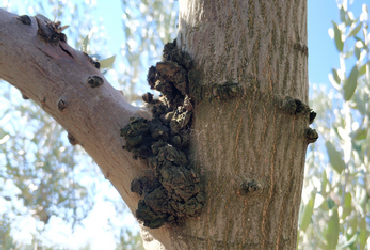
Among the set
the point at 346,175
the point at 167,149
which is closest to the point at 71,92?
the point at 167,149

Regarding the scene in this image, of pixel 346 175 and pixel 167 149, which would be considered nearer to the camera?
pixel 167 149

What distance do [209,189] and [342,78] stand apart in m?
1.69

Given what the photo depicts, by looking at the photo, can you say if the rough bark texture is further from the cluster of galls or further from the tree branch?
the tree branch

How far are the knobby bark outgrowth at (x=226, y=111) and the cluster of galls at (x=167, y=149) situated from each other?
0.11 feet

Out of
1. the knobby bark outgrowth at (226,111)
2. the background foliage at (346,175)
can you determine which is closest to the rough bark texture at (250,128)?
the knobby bark outgrowth at (226,111)

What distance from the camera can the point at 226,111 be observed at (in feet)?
2.76

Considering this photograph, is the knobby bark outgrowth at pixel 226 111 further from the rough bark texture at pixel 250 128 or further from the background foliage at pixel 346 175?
the background foliage at pixel 346 175

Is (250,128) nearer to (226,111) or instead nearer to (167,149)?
(226,111)

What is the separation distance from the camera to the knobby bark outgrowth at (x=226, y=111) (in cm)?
79

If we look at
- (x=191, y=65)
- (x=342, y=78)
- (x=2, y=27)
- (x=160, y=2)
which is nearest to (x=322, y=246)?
(x=342, y=78)

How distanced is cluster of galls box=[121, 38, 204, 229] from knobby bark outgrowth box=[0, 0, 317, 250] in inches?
1.3

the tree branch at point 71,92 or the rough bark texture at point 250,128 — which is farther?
the tree branch at point 71,92

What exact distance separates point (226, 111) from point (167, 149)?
0.21m

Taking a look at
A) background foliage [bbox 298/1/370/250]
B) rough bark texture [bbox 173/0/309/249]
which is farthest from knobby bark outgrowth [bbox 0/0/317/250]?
background foliage [bbox 298/1/370/250]
